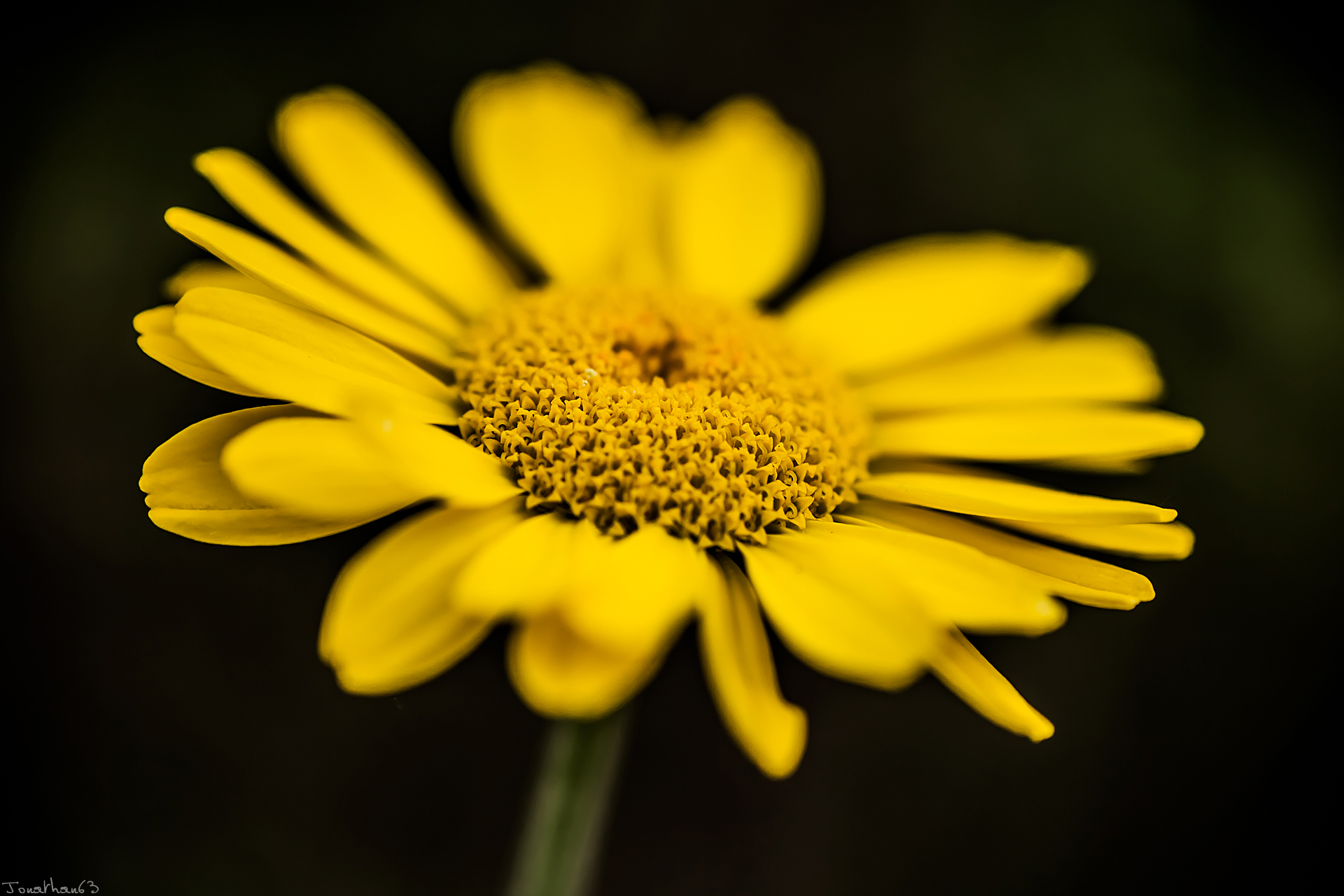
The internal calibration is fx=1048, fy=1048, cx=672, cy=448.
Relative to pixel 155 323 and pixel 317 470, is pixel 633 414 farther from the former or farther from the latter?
pixel 155 323

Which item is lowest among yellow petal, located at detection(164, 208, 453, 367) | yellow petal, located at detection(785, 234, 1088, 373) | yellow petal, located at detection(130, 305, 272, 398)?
yellow petal, located at detection(130, 305, 272, 398)

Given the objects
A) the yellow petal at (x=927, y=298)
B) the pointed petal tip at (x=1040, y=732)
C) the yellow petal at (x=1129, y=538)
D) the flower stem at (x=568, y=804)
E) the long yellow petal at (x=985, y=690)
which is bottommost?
the flower stem at (x=568, y=804)

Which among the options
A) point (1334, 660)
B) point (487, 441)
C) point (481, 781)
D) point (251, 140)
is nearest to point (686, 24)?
point (251, 140)

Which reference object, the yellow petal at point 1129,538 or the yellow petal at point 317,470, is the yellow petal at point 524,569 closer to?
the yellow petal at point 317,470

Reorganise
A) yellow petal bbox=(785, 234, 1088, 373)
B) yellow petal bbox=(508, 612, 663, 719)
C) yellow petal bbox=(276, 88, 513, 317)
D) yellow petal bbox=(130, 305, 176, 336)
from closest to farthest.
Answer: yellow petal bbox=(508, 612, 663, 719) < yellow petal bbox=(130, 305, 176, 336) < yellow petal bbox=(276, 88, 513, 317) < yellow petal bbox=(785, 234, 1088, 373)

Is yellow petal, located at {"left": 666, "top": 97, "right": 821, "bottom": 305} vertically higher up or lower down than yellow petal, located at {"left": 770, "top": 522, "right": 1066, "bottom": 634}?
higher up

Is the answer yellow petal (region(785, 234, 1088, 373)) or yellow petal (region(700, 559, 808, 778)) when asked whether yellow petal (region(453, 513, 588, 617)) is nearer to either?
yellow petal (region(700, 559, 808, 778))

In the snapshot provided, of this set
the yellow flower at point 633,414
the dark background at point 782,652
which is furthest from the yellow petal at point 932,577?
the dark background at point 782,652

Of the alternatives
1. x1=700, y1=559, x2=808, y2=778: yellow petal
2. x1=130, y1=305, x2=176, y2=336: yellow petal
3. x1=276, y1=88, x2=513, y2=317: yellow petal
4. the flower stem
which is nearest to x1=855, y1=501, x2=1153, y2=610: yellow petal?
x1=700, y1=559, x2=808, y2=778: yellow petal
